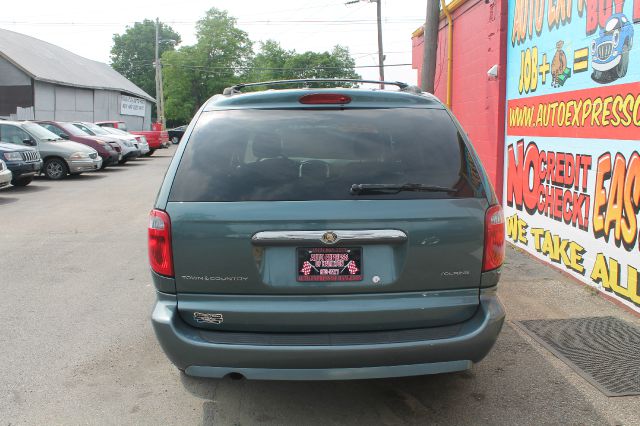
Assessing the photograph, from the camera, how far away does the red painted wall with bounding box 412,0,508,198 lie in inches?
327

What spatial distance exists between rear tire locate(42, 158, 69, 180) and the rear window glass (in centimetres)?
1580

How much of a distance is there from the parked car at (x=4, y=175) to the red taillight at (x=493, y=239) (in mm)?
12545

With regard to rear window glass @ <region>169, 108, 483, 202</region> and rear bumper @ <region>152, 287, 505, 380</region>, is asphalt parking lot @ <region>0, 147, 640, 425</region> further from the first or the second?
rear window glass @ <region>169, 108, 483, 202</region>

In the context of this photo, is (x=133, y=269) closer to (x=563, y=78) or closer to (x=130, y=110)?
(x=563, y=78)

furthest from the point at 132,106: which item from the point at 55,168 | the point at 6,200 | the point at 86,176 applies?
the point at 6,200

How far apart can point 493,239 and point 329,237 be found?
89cm

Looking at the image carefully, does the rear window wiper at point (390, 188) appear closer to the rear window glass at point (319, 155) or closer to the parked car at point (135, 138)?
the rear window glass at point (319, 155)

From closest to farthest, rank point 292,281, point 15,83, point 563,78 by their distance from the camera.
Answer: point 292,281
point 563,78
point 15,83

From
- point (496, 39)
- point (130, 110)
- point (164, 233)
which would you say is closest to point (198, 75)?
point (130, 110)

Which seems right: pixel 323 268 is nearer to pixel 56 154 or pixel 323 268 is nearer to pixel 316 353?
pixel 316 353

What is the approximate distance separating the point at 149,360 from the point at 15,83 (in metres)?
31.4

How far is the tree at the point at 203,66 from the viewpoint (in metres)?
73.0

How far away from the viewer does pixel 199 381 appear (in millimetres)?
4059

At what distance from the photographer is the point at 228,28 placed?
7594cm
